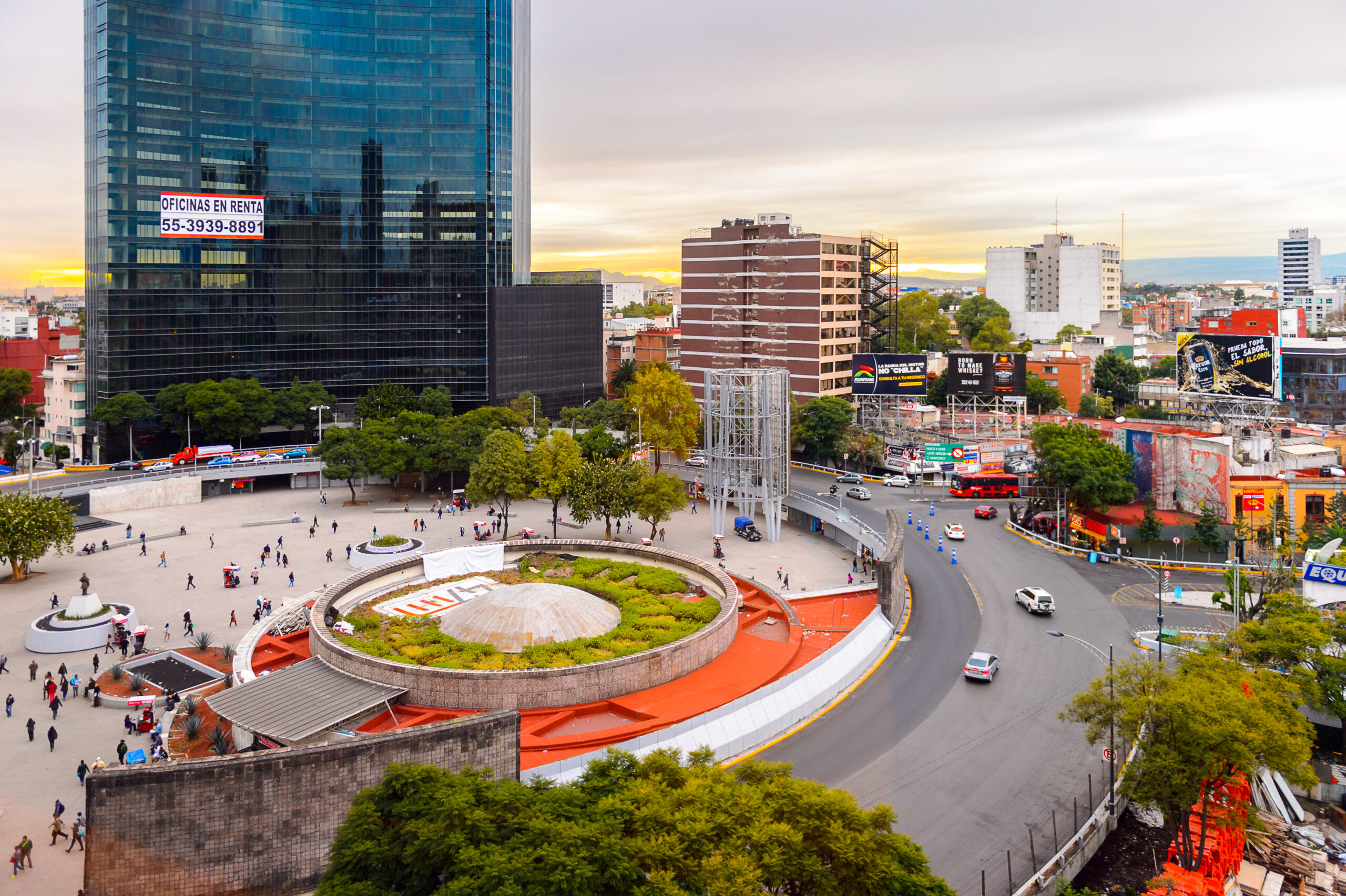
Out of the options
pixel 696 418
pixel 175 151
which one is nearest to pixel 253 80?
pixel 175 151

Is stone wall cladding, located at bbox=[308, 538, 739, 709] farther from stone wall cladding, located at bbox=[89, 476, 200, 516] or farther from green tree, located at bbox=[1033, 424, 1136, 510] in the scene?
stone wall cladding, located at bbox=[89, 476, 200, 516]

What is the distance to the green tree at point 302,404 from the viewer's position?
108 metres

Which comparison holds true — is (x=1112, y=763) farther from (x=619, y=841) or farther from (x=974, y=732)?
(x=619, y=841)

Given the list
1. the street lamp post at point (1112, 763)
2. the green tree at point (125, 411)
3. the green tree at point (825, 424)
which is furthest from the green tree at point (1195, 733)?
the green tree at point (125, 411)

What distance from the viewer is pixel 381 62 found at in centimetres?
11575

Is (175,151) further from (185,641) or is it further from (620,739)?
(620,739)

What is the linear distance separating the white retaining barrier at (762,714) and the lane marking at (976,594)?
34.6 feet

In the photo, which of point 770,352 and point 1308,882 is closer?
point 1308,882

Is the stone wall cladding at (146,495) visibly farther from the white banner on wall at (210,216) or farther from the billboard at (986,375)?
the billboard at (986,375)

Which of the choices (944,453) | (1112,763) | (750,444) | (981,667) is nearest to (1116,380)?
(944,453)

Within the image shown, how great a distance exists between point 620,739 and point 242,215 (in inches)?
3785

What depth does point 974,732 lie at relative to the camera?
38.6 meters

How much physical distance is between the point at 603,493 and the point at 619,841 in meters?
48.9

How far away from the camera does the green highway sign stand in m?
92.8
